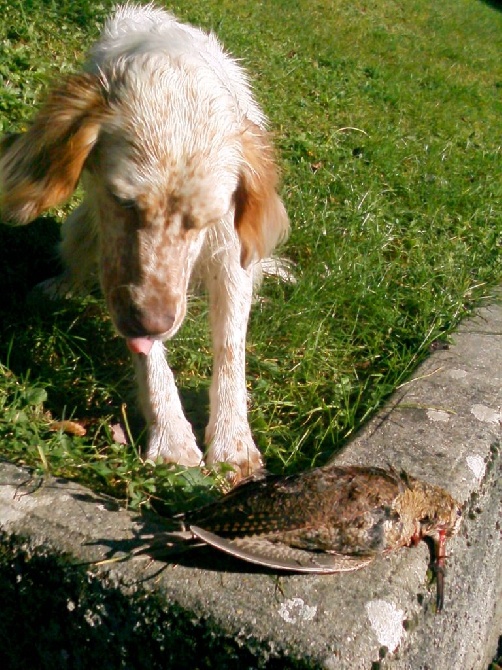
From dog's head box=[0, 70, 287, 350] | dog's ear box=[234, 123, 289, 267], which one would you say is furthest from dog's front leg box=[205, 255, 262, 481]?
dog's head box=[0, 70, 287, 350]

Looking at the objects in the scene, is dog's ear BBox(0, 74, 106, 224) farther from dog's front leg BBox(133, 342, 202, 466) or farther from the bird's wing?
the bird's wing

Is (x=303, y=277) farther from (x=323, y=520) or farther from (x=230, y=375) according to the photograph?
(x=323, y=520)

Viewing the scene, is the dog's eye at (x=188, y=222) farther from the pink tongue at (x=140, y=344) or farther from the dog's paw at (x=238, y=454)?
the dog's paw at (x=238, y=454)

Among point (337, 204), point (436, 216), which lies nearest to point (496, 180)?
point (436, 216)

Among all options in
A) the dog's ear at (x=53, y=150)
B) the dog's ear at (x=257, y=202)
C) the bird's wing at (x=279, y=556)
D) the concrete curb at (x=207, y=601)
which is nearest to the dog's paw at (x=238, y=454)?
the concrete curb at (x=207, y=601)

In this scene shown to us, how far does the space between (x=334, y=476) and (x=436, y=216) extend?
2783 millimetres

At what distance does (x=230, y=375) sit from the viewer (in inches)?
124

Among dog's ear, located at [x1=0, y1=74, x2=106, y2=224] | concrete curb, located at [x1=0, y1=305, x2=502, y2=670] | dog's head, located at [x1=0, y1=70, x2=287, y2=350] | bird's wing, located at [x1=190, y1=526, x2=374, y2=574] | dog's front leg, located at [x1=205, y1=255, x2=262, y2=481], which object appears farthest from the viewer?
dog's front leg, located at [x1=205, y1=255, x2=262, y2=481]

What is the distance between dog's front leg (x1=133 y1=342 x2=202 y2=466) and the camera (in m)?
2.88

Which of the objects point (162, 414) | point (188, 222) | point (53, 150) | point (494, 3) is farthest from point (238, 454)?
point (494, 3)

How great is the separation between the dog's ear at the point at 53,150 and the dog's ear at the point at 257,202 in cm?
55

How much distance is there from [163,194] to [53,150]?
0.47 meters

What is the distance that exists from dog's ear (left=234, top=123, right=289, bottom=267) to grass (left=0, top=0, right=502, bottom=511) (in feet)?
1.66

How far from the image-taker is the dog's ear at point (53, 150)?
111 inches
